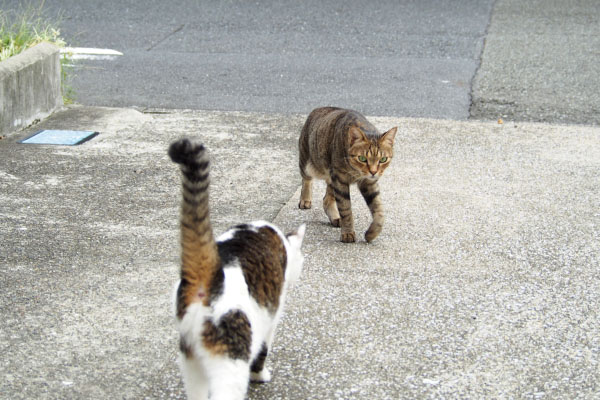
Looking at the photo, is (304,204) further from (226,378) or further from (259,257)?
(226,378)

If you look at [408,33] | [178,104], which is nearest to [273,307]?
[178,104]

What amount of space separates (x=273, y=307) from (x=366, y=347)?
2.73ft

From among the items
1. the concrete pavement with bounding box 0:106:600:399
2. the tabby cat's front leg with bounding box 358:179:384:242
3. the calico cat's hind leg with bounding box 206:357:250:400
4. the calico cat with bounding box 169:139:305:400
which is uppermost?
the calico cat with bounding box 169:139:305:400

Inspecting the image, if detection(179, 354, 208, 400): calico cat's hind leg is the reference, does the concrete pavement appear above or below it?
below

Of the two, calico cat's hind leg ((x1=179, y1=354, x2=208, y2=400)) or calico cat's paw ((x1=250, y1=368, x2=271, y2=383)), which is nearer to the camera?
calico cat's hind leg ((x1=179, y1=354, x2=208, y2=400))

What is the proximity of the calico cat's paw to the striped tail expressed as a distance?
0.70 metres

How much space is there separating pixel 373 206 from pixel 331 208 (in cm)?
47

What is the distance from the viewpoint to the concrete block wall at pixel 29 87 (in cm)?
673

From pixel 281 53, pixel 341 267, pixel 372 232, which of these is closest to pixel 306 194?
pixel 372 232

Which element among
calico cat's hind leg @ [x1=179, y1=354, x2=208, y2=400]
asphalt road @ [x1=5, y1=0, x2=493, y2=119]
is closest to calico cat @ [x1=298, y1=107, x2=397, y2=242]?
calico cat's hind leg @ [x1=179, y1=354, x2=208, y2=400]

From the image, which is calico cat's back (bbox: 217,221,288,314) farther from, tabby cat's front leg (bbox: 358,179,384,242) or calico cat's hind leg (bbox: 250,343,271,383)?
tabby cat's front leg (bbox: 358,179,384,242)

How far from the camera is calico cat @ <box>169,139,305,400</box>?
8.42ft

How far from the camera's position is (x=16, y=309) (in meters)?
3.86

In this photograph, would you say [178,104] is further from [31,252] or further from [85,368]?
[85,368]
